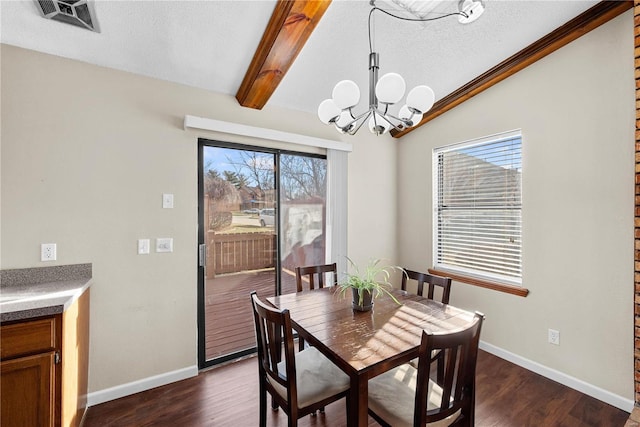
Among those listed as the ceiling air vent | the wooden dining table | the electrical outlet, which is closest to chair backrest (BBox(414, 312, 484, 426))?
the wooden dining table

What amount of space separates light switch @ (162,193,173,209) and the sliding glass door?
9.7 inches

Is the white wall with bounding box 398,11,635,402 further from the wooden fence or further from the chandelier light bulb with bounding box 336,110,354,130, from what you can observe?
the wooden fence

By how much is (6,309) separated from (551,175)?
382 centimetres

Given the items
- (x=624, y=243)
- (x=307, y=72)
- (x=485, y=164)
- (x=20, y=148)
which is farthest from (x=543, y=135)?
(x=20, y=148)

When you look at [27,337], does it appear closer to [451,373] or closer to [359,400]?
[359,400]

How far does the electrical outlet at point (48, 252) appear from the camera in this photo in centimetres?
194

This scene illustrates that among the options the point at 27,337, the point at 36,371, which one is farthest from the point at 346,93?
the point at 36,371

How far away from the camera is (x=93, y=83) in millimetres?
2104

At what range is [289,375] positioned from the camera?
1.41 meters

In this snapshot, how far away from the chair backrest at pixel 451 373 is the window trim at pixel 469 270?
5.58 feet

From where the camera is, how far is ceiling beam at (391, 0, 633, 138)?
6.75 feet

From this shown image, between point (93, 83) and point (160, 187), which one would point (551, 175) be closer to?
point (160, 187)

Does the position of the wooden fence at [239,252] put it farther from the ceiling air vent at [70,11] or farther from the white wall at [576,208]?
the white wall at [576,208]

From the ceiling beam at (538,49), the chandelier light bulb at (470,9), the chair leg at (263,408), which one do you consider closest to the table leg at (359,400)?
the chair leg at (263,408)
